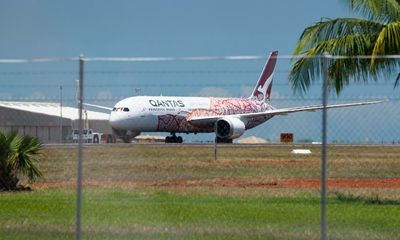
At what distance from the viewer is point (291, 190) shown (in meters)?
19.5

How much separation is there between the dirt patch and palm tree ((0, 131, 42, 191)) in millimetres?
846

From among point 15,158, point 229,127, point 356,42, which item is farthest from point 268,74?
point 229,127

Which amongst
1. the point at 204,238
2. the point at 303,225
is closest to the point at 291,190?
the point at 303,225

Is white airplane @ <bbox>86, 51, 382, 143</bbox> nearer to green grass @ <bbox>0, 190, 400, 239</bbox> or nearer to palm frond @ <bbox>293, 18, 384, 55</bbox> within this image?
palm frond @ <bbox>293, 18, 384, 55</bbox>

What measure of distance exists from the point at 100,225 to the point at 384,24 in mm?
7730

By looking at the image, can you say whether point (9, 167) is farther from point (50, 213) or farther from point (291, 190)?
point (291, 190)

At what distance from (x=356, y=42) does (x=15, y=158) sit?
24.9ft

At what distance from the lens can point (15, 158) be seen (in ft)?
62.0

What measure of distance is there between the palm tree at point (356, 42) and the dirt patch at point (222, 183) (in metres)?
4.00

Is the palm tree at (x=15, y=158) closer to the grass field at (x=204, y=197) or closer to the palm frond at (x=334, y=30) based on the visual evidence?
the grass field at (x=204, y=197)

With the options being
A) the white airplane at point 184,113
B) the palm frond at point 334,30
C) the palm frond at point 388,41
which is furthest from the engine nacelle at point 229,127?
the palm frond at point 388,41

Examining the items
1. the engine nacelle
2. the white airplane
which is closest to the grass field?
the engine nacelle

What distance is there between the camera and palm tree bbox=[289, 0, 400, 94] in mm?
16922

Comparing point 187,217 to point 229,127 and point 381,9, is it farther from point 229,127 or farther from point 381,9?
point 229,127
